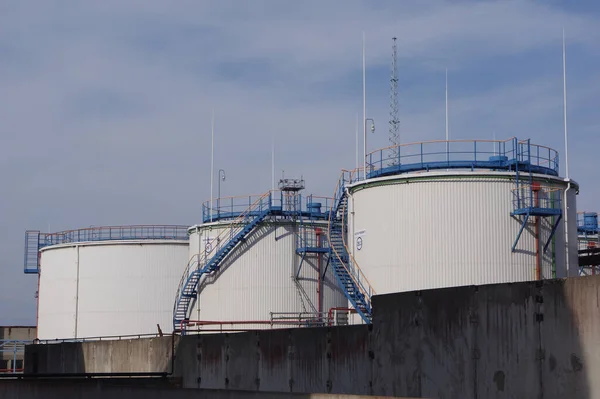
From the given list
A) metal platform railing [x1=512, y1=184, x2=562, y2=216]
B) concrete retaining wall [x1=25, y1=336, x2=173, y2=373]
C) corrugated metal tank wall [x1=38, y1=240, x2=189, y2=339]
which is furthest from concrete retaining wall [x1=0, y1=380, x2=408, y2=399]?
corrugated metal tank wall [x1=38, y1=240, x2=189, y2=339]

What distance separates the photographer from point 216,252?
1916 inches

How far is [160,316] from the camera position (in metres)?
57.2

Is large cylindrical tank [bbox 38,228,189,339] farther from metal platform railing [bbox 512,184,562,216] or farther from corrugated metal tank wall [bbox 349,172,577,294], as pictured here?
metal platform railing [bbox 512,184,562,216]

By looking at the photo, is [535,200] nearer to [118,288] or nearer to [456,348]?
[456,348]

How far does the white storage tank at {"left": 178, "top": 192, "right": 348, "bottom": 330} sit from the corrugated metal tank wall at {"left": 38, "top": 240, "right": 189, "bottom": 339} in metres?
8.72

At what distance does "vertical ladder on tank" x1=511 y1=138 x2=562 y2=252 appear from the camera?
115 ft

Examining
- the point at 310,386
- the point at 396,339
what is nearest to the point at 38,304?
the point at 310,386

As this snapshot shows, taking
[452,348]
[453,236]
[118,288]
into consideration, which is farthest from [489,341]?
[118,288]

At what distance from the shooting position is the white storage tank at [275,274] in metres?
47.8

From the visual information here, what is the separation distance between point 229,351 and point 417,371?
33.9 ft

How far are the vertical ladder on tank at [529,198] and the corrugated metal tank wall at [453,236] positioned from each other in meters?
0.23

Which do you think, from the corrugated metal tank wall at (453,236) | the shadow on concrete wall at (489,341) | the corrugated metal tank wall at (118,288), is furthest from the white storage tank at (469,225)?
the corrugated metal tank wall at (118,288)

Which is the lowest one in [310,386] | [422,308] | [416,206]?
[310,386]

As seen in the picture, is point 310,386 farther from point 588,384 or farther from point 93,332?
point 93,332
